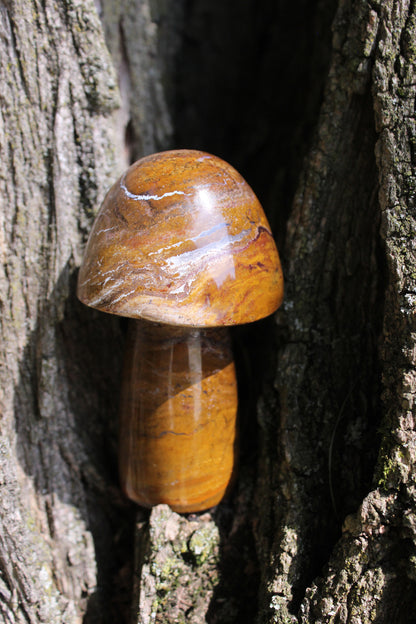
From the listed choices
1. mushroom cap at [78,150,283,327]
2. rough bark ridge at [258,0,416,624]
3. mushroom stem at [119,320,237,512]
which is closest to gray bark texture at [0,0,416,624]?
rough bark ridge at [258,0,416,624]

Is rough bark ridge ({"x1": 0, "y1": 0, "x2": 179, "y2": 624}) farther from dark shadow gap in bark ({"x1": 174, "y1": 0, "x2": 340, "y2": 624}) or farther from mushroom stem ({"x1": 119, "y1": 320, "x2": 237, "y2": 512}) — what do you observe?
dark shadow gap in bark ({"x1": 174, "y1": 0, "x2": 340, "y2": 624})

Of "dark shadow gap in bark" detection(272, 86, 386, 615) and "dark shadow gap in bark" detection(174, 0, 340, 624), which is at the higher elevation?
"dark shadow gap in bark" detection(174, 0, 340, 624)

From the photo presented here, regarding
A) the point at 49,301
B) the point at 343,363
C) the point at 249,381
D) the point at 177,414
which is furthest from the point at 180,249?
the point at 249,381

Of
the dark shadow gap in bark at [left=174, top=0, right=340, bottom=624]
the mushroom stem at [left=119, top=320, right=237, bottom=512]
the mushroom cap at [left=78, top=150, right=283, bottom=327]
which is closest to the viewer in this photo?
the mushroom cap at [left=78, top=150, right=283, bottom=327]

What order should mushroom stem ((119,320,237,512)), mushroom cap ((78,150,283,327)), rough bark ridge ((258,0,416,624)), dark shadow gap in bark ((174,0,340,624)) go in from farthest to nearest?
dark shadow gap in bark ((174,0,340,624)), mushroom stem ((119,320,237,512)), rough bark ridge ((258,0,416,624)), mushroom cap ((78,150,283,327))

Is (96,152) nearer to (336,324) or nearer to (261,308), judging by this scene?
(261,308)

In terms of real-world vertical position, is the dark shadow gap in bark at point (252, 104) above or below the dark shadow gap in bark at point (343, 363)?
above

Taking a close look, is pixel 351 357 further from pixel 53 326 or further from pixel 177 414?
pixel 53 326

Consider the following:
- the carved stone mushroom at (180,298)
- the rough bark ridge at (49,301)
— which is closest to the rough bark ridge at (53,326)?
the rough bark ridge at (49,301)

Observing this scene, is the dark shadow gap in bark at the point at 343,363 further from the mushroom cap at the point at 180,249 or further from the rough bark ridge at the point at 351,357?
the mushroom cap at the point at 180,249
